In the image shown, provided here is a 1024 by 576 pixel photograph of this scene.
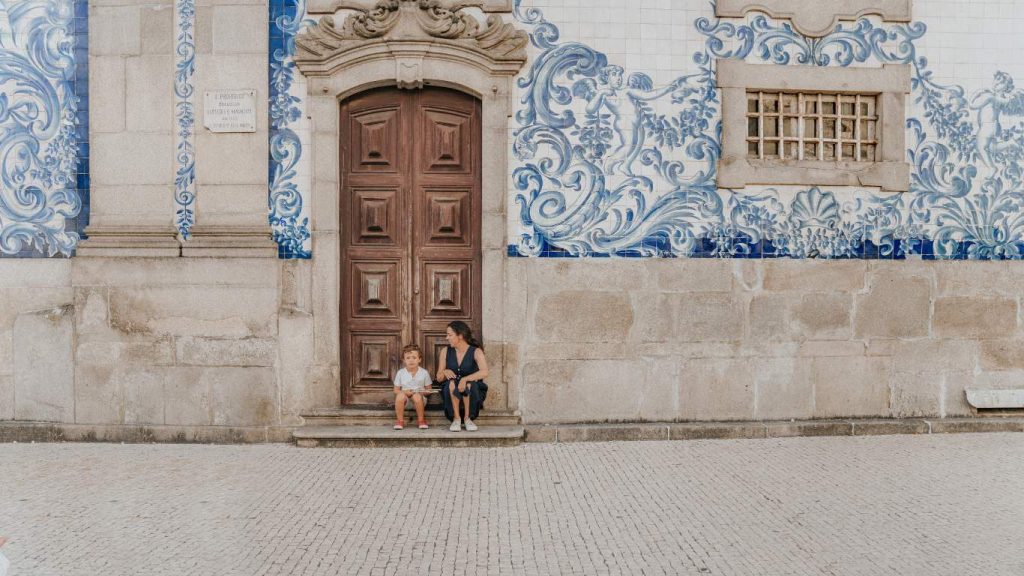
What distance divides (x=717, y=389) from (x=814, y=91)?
2.83 meters

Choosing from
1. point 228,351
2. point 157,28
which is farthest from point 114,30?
point 228,351

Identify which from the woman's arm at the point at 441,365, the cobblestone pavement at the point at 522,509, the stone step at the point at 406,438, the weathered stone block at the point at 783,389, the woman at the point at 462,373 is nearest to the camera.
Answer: the cobblestone pavement at the point at 522,509

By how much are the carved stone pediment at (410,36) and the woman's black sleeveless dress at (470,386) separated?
2.52m

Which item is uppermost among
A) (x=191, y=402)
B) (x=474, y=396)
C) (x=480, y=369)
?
(x=480, y=369)

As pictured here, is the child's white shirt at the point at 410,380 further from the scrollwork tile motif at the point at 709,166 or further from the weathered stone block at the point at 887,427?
the weathered stone block at the point at 887,427

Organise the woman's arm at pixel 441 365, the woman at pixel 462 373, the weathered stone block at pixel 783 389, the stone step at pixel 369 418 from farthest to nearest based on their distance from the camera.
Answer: the weathered stone block at pixel 783 389, the stone step at pixel 369 418, the woman's arm at pixel 441 365, the woman at pixel 462 373

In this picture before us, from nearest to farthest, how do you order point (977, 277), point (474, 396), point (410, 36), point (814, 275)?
point (474, 396)
point (410, 36)
point (814, 275)
point (977, 277)

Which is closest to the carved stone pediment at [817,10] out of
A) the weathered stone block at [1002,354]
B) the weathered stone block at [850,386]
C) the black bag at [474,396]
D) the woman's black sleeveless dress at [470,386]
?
the weathered stone block at [850,386]

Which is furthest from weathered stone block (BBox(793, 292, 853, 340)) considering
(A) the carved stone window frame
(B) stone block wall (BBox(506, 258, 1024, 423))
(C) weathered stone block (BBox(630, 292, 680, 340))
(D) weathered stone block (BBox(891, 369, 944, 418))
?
(C) weathered stone block (BBox(630, 292, 680, 340))

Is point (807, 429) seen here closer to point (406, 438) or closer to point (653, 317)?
point (653, 317)

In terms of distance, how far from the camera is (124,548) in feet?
14.3

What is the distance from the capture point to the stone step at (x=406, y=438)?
689 centimetres

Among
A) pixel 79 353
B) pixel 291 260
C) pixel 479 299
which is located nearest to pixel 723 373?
pixel 479 299

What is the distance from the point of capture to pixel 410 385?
7.08 m
